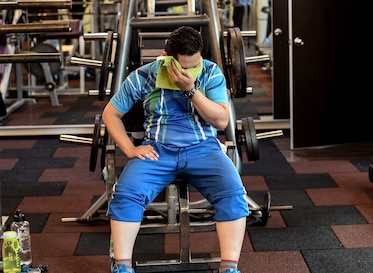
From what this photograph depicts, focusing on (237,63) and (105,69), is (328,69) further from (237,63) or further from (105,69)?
(105,69)

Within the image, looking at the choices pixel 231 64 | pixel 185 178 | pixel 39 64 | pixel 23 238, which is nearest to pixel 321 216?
pixel 231 64

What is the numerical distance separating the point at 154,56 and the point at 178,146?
905mm

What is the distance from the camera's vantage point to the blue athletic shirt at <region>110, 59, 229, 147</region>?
9.12 ft

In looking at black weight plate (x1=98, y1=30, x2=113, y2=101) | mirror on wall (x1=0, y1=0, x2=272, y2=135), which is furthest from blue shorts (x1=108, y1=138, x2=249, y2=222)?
mirror on wall (x1=0, y1=0, x2=272, y2=135)

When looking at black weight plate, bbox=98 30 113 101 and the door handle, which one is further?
the door handle

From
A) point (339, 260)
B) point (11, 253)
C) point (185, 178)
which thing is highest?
point (185, 178)

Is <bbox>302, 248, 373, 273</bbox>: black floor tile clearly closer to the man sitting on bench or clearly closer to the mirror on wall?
the man sitting on bench

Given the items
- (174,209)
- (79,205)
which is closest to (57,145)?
(79,205)

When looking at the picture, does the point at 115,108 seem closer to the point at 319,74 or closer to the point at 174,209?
the point at 174,209

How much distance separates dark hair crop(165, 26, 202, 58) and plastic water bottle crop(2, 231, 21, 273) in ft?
3.27

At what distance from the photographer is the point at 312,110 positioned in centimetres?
502

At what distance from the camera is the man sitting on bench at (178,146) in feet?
8.54

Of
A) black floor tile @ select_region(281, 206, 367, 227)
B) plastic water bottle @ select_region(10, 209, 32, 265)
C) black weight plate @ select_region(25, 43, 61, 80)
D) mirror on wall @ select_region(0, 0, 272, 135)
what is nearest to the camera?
plastic water bottle @ select_region(10, 209, 32, 265)

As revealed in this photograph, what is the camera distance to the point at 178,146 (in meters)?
2.78
